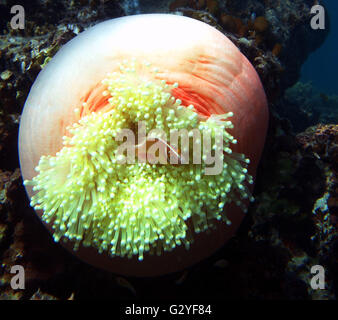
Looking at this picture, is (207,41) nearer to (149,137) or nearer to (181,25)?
(181,25)

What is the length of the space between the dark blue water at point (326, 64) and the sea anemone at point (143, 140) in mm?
38203

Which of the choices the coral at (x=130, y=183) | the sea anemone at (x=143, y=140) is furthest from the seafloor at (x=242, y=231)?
the coral at (x=130, y=183)

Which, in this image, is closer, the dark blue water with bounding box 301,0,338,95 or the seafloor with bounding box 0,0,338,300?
the seafloor with bounding box 0,0,338,300

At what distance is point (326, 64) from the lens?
47.6 m

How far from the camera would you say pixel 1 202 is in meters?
2.77

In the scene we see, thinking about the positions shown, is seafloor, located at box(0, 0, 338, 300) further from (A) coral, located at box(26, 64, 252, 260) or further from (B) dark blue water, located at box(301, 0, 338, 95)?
(B) dark blue water, located at box(301, 0, 338, 95)

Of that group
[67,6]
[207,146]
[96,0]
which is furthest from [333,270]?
[67,6]

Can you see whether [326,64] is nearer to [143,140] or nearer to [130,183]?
[143,140]

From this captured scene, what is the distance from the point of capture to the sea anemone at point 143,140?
6.04 ft

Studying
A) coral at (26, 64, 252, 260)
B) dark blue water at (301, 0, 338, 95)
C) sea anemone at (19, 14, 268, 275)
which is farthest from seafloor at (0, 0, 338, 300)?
dark blue water at (301, 0, 338, 95)

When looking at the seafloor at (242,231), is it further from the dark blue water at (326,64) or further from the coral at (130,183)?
the dark blue water at (326,64)

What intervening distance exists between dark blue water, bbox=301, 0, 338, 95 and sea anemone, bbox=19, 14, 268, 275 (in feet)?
125

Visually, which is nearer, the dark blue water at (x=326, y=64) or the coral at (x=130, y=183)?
the coral at (x=130, y=183)

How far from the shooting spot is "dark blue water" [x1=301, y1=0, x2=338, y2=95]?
37.7 metres
